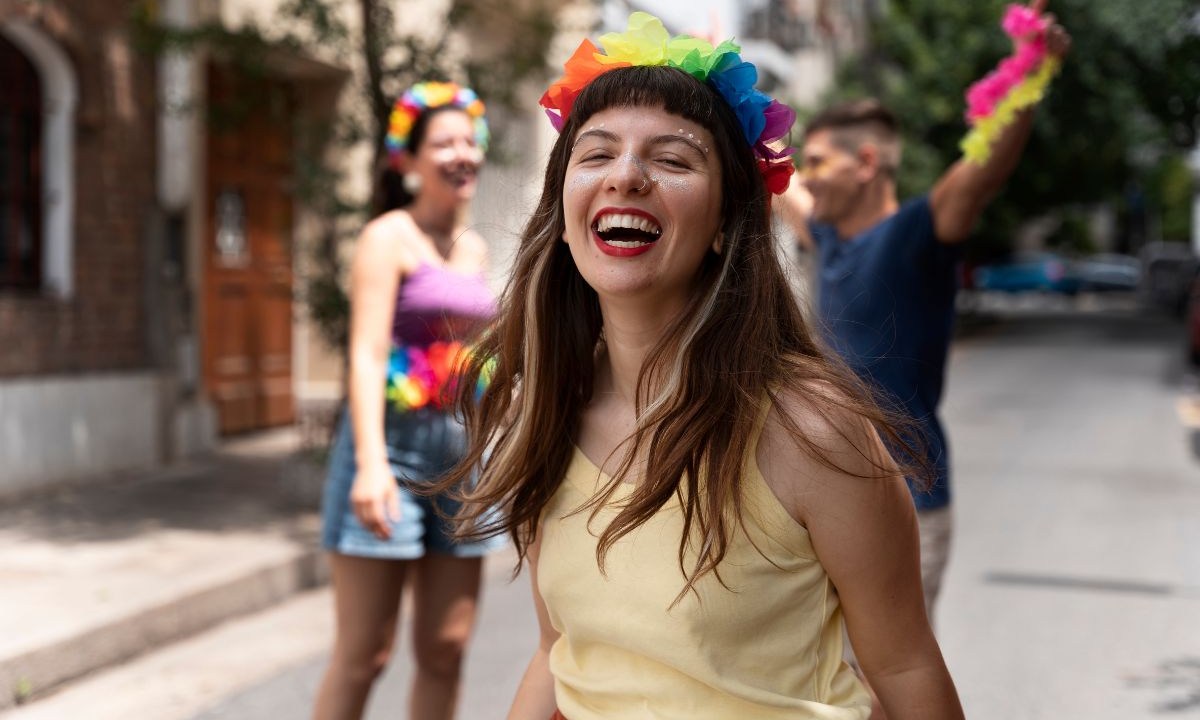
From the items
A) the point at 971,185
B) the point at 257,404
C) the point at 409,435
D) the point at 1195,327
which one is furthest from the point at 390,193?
the point at 1195,327

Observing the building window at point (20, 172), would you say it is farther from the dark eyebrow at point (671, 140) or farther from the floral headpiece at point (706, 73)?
the dark eyebrow at point (671, 140)

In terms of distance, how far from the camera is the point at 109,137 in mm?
9133

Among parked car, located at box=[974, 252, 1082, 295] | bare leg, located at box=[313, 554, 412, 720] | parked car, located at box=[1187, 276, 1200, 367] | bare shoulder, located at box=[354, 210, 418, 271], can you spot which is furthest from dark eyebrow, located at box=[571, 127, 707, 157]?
parked car, located at box=[974, 252, 1082, 295]

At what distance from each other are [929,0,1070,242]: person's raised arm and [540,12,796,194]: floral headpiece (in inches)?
57.4

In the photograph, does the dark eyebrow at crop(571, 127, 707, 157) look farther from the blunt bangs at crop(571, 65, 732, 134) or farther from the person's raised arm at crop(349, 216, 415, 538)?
the person's raised arm at crop(349, 216, 415, 538)

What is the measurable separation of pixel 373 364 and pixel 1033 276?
4734 centimetres

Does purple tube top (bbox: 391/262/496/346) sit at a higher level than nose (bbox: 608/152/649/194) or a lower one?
lower

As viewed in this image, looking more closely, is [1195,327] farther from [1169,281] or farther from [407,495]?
[1169,281]

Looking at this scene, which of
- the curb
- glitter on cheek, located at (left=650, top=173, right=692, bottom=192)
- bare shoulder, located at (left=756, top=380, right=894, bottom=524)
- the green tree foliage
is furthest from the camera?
the green tree foliage

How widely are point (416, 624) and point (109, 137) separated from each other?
6438 millimetres

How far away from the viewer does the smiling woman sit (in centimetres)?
185

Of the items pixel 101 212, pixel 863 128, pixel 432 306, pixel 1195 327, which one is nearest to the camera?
pixel 432 306

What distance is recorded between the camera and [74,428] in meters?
8.70

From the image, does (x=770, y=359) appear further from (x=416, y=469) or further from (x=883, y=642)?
(x=416, y=469)
